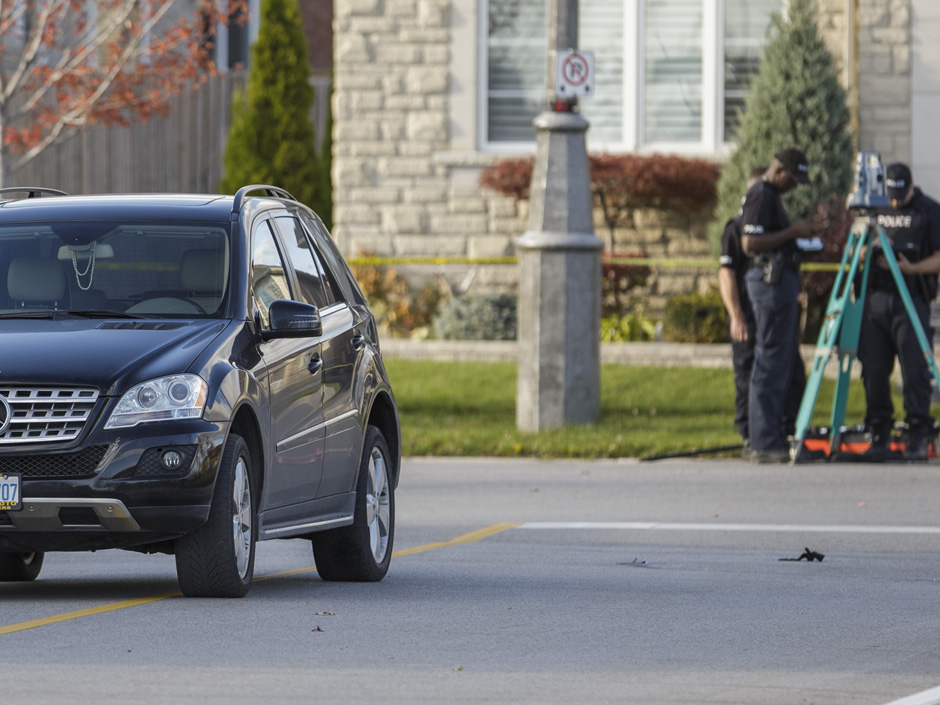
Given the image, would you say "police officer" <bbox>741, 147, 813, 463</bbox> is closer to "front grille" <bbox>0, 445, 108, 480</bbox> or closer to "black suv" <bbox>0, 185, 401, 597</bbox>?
"black suv" <bbox>0, 185, 401, 597</bbox>

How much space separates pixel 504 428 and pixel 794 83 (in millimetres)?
6247

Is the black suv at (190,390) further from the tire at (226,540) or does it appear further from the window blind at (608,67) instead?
the window blind at (608,67)

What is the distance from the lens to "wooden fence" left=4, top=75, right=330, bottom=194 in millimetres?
26562

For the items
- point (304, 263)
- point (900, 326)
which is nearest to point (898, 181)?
point (900, 326)

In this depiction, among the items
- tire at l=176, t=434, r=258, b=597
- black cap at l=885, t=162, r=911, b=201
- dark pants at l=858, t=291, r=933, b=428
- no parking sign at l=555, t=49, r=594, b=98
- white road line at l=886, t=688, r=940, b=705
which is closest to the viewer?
white road line at l=886, t=688, r=940, b=705

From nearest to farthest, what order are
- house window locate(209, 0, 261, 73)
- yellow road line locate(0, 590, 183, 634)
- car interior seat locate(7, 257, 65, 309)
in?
1. yellow road line locate(0, 590, 183, 634)
2. car interior seat locate(7, 257, 65, 309)
3. house window locate(209, 0, 261, 73)

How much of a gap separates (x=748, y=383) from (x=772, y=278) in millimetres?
973

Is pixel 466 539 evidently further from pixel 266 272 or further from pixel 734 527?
pixel 266 272

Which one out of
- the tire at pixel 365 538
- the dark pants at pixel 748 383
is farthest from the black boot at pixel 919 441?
the tire at pixel 365 538

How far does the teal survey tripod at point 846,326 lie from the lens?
14797 millimetres

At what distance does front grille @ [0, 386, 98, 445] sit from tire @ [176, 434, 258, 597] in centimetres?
60

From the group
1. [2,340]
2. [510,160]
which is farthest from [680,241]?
[2,340]

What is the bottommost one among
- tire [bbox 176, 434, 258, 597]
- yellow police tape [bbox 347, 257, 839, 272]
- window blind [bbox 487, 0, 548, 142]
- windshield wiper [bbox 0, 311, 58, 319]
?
tire [bbox 176, 434, 258, 597]

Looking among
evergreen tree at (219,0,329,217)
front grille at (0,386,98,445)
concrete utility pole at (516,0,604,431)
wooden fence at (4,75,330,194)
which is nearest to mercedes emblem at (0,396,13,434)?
front grille at (0,386,98,445)
